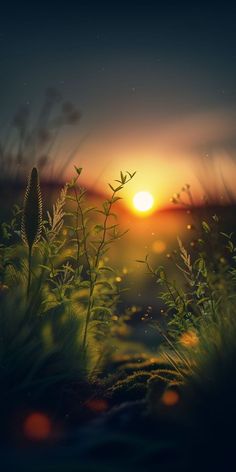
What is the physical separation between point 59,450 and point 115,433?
34 cm

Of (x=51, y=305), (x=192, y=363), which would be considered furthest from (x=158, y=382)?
(x=51, y=305)

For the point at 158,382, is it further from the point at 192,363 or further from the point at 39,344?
the point at 39,344

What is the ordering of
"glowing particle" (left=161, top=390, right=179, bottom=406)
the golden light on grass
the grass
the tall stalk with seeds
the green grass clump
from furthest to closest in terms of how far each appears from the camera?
the tall stalk with seeds → the green grass clump → the golden light on grass → "glowing particle" (left=161, top=390, right=179, bottom=406) → the grass

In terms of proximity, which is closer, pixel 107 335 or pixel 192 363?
pixel 192 363

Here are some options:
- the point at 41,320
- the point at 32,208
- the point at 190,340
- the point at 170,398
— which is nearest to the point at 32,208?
the point at 32,208

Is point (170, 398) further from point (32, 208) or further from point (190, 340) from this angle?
point (32, 208)

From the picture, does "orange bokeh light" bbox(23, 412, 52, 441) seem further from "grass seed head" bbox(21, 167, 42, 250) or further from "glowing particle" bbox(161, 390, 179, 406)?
"grass seed head" bbox(21, 167, 42, 250)

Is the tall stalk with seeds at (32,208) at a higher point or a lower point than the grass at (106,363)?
higher

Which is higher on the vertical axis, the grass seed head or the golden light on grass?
the grass seed head

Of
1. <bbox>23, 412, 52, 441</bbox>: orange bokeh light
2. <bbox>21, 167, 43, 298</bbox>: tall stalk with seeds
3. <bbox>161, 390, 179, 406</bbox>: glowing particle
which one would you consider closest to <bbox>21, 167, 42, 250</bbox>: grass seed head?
<bbox>21, 167, 43, 298</bbox>: tall stalk with seeds

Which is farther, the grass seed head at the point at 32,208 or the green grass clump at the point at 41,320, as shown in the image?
the grass seed head at the point at 32,208

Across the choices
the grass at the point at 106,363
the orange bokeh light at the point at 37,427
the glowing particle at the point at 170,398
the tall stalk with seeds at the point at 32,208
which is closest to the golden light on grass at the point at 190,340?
the grass at the point at 106,363

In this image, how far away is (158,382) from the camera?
4145 millimetres

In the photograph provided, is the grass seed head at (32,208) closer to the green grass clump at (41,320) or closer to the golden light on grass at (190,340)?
the green grass clump at (41,320)
